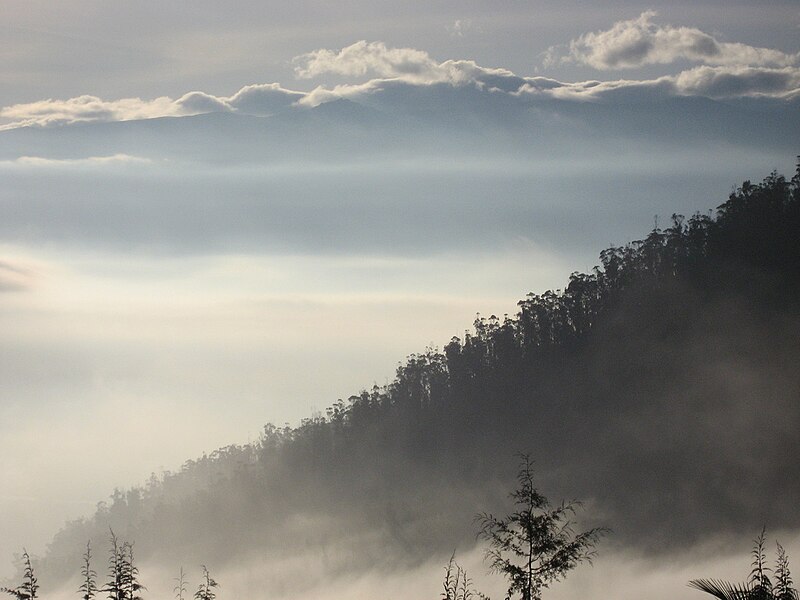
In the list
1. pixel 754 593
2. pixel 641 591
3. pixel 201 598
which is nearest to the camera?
pixel 754 593

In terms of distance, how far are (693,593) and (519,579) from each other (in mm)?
165339

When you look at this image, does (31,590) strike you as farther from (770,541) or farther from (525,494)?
(770,541)

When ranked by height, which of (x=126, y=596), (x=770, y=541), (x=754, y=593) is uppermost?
(x=770, y=541)

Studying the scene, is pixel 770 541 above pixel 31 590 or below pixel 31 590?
above

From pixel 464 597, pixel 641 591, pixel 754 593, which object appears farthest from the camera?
pixel 641 591

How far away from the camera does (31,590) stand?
33.6 metres

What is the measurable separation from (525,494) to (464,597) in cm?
364

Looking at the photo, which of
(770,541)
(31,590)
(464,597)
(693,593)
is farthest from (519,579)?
(770,541)

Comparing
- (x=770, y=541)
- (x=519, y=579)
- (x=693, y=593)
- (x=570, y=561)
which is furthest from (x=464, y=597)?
(x=770, y=541)

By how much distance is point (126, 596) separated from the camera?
35.2 metres

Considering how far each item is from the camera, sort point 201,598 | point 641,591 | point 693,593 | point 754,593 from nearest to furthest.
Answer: point 754,593 < point 201,598 < point 693,593 < point 641,591

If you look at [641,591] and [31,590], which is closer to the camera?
[31,590]

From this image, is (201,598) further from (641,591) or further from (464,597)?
(641,591)

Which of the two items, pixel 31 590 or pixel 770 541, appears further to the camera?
pixel 770 541
